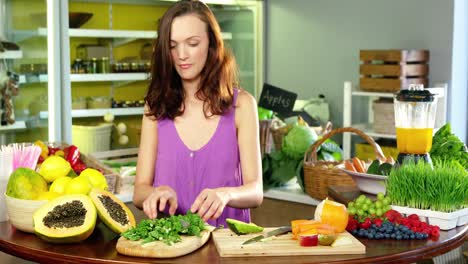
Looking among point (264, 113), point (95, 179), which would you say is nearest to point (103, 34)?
point (264, 113)

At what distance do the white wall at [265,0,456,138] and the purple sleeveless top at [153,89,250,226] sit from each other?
3164mm

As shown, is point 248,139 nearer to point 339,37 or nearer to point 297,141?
point 297,141

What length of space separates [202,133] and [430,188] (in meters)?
0.86

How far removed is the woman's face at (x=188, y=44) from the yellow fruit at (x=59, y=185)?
1.76 feet

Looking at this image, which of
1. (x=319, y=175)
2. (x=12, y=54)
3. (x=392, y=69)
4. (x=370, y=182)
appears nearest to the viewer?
(x=370, y=182)

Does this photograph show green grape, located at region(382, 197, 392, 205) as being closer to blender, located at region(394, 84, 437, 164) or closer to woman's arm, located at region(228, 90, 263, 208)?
blender, located at region(394, 84, 437, 164)

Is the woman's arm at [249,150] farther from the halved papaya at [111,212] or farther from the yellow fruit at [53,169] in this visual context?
the yellow fruit at [53,169]

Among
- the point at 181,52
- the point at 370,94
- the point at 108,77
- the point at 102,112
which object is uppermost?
the point at 181,52

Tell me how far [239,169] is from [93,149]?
2.85m

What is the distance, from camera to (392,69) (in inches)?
213

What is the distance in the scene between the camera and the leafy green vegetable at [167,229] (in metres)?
2.15

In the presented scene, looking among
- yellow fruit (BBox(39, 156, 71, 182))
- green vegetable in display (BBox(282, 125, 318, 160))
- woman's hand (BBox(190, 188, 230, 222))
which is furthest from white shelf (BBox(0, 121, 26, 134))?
woman's hand (BBox(190, 188, 230, 222))

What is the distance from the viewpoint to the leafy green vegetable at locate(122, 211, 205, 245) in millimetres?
2152

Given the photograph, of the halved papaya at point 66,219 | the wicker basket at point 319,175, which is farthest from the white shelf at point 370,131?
the halved papaya at point 66,219
